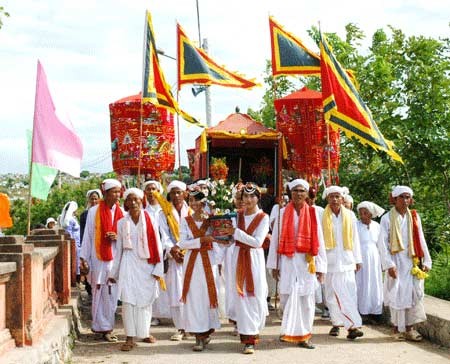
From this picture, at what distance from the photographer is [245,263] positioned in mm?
8406

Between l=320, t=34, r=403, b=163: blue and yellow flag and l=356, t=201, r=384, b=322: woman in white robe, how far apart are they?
97 cm

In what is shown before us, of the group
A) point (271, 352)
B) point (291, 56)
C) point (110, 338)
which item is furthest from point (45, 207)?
point (271, 352)

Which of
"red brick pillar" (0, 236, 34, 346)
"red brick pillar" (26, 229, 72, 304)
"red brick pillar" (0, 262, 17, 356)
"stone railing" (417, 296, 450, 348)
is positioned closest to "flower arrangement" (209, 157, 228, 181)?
"red brick pillar" (26, 229, 72, 304)

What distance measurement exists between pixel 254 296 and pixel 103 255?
1.97 m

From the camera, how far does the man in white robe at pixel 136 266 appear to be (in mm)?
8352

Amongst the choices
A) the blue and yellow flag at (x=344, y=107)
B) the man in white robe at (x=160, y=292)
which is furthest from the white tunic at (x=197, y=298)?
the blue and yellow flag at (x=344, y=107)

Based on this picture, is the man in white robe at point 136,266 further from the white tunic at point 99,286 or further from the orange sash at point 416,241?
the orange sash at point 416,241

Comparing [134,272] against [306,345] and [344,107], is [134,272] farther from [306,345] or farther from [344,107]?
[344,107]

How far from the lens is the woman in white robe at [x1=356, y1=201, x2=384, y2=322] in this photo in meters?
10.5

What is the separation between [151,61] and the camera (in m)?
11.9

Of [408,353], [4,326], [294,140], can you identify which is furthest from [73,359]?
[294,140]

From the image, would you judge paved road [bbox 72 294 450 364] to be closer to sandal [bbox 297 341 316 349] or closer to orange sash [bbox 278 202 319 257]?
sandal [bbox 297 341 316 349]

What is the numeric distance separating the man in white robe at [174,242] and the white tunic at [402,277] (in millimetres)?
2520

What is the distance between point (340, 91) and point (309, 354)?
4.37 meters
